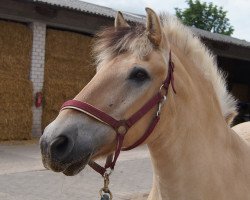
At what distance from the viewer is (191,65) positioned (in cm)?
272

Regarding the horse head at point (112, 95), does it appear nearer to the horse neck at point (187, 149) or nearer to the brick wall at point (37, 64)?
the horse neck at point (187, 149)

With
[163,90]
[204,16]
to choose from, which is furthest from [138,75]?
[204,16]

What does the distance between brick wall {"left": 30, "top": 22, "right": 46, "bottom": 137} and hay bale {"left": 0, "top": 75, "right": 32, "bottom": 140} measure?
18 cm

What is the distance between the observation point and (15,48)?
10.0 m

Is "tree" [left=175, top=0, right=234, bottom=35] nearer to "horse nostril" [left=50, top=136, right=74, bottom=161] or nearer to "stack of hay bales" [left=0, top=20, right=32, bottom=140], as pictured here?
"stack of hay bales" [left=0, top=20, right=32, bottom=140]

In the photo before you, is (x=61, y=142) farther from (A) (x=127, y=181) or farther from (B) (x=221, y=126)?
(A) (x=127, y=181)

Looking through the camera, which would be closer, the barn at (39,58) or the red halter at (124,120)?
the red halter at (124,120)

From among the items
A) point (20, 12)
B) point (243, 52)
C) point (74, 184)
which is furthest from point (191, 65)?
point (243, 52)

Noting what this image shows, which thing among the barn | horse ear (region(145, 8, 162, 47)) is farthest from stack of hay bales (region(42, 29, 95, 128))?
horse ear (region(145, 8, 162, 47))

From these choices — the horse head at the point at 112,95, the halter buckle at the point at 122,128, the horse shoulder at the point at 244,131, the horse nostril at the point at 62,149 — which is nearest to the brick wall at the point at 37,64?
the horse shoulder at the point at 244,131

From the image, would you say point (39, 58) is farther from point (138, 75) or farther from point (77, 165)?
point (77, 165)

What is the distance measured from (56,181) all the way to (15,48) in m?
4.45

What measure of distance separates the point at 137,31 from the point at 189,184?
909 millimetres

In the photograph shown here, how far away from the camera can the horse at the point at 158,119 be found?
214 centimetres
